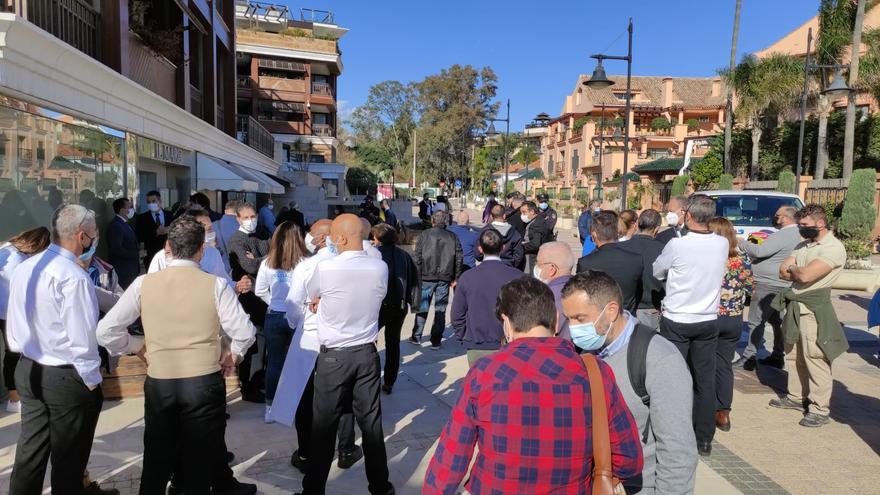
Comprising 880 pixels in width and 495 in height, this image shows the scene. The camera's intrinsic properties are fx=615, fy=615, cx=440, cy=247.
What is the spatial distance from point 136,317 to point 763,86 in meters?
31.2

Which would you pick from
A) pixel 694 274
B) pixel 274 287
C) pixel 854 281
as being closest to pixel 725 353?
pixel 694 274

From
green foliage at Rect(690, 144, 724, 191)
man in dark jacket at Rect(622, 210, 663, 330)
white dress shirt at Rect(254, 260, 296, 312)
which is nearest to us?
white dress shirt at Rect(254, 260, 296, 312)

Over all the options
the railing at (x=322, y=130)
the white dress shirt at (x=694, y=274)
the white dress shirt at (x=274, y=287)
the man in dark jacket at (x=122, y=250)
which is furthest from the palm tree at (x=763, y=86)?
the white dress shirt at (x=274, y=287)

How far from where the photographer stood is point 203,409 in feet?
11.2

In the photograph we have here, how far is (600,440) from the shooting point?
2070 mm

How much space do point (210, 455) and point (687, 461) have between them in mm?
2558

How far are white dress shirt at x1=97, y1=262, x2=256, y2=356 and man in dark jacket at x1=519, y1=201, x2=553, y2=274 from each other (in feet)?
22.8

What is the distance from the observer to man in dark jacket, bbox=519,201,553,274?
10.1m

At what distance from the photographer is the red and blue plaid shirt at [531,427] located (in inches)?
79.7

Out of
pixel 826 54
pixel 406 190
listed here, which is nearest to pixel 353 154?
pixel 406 190

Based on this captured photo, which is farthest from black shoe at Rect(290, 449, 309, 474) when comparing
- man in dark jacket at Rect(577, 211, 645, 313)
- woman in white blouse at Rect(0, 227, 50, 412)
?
man in dark jacket at Rect(577, 211, 645, 313)

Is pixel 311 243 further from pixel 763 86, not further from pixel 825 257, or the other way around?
pixel 763 86

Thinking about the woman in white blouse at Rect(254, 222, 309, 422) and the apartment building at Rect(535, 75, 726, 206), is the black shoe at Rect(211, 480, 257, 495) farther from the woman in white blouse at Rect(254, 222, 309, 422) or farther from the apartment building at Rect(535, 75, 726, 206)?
the apartment building at Rect(535, 75, 726, 206)

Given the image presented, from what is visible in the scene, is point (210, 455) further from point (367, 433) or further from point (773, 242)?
point (773, 242)
